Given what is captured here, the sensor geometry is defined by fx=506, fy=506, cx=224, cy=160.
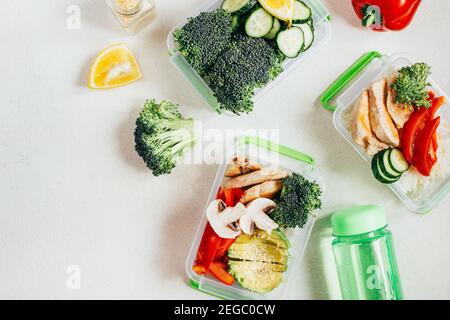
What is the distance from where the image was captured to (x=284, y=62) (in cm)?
190

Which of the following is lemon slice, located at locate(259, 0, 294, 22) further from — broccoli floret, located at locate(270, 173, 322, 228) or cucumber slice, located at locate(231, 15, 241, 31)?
broccoli floret, located at locate(270, 173, 322, 228)

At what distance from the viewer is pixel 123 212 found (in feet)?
6.64

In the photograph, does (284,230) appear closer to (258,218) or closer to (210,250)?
(258,218)

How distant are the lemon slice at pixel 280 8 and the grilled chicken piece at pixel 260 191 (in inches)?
23.4

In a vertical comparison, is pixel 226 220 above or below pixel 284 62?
below

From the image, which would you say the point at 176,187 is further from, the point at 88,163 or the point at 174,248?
the point at 88,163

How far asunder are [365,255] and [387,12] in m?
0.91

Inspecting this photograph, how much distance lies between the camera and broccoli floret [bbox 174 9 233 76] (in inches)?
70.4

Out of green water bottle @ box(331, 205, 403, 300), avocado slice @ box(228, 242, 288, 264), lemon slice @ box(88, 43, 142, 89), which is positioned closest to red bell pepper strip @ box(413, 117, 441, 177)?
green water bottle @ box(331, 205, 403, 300)

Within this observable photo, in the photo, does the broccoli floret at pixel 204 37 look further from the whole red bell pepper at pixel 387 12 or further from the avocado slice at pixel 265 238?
the avocado slice at pixel 265 238

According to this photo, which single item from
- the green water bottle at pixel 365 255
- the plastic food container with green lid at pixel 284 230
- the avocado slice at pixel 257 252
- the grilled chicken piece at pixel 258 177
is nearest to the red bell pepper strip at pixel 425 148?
the green water bottle at pixel 365 255

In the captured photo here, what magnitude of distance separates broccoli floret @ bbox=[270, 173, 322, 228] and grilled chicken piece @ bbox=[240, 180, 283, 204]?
0.04m

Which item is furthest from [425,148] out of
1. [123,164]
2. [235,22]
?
[123,164]
